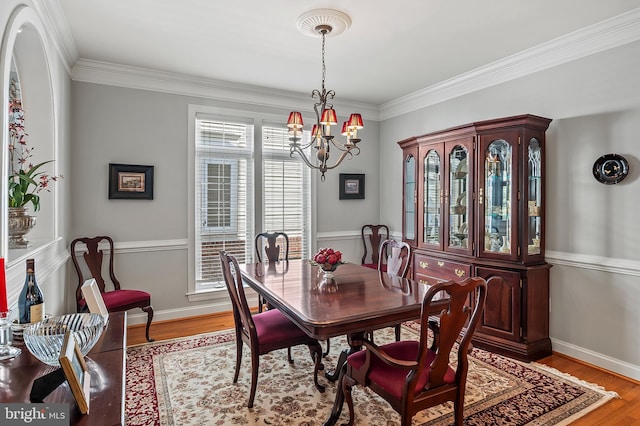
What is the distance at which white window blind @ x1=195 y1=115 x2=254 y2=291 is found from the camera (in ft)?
14.1

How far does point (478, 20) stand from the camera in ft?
9.19

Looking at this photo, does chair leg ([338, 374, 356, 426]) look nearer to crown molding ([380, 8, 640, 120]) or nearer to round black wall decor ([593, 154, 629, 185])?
round black wall decor ([593, 154, 629, 185])

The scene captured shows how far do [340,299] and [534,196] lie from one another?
2221mm

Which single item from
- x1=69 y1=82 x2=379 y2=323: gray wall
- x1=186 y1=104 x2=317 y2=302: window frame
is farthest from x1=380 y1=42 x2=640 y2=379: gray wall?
x1=69 y1=82 x2=379 y2=323: gray wall

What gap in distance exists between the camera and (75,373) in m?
0.95

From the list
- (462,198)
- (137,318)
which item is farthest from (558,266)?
(137,318)

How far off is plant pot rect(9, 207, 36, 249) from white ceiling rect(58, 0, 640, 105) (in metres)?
1.58

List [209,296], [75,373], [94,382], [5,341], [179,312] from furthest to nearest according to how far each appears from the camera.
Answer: [209,296]
[179,312]
[5,341]
[94,382]
[75,373]

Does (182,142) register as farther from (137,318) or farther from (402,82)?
(402,82)

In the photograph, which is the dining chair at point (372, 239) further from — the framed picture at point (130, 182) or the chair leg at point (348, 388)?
the chair leg at point (348, 388)

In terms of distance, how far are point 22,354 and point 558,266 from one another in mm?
3806

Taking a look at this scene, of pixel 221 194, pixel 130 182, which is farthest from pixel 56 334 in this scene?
pixel 221 194

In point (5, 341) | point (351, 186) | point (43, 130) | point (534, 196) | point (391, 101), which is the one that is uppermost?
point (391, 101)

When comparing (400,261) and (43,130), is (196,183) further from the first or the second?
(400,261)
